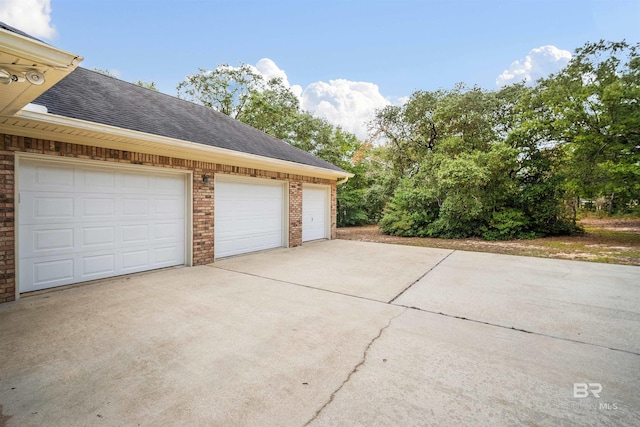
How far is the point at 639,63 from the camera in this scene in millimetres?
10328

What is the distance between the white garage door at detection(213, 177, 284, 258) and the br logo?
259 inches

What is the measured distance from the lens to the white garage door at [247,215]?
7.24 meters

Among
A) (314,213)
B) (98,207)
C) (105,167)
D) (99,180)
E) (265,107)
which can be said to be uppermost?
(265,107)

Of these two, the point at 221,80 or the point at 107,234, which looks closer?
the point at 107,234

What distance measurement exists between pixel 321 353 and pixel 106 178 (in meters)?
4.94

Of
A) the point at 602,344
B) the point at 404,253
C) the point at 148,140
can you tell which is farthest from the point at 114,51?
the point at 602,344

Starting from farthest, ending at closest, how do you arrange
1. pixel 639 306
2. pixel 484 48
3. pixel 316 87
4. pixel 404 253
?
1. pixel 316 87
2. pixel 484 48
3. pixel 404 253
4. pixel 639 306

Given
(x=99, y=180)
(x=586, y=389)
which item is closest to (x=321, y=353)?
(x=586, y=389)

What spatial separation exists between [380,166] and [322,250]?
10.8m

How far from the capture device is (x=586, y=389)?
88.7 inches

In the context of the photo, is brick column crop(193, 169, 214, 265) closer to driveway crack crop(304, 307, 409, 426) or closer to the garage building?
the garage building

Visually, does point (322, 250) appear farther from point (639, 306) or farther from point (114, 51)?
point (114, 51)

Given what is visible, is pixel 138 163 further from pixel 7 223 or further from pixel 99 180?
pixel 7 223

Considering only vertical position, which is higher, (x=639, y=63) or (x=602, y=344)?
(x=639, y=63)
